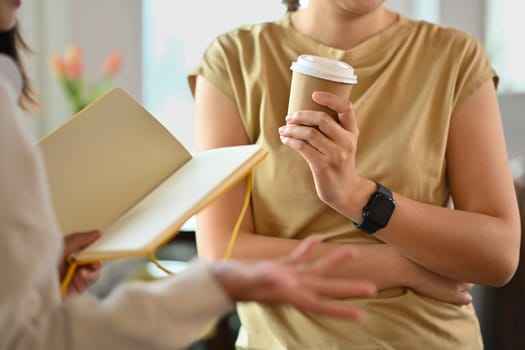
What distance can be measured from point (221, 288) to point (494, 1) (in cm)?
204

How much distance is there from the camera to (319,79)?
3.50 feet

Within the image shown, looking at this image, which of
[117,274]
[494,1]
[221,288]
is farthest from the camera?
[494,1]

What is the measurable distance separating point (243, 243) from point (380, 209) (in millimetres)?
227

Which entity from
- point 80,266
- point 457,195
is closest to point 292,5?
point 457,195

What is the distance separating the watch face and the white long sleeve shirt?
1.76ft

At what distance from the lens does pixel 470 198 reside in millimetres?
1222

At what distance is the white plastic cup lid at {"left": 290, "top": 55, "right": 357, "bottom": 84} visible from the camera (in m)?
1.06

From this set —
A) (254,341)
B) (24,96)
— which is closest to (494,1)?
(254,341)

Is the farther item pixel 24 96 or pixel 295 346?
pixel 295 346

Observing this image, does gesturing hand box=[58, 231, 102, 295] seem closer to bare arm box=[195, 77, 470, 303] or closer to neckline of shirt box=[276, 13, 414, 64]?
bare arm box=[195, 77, 470, 303]

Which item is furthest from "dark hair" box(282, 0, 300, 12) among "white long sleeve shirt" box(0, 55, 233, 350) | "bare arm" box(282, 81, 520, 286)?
"white long sleeve shirt" box(0, 55, 233, 350)

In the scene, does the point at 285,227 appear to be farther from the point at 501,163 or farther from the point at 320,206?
the point at 501,163

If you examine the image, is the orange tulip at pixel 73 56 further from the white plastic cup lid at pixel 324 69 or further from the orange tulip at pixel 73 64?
the white plastic cup lid at pixel 324 69

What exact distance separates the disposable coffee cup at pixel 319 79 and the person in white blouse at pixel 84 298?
0.48 meters
